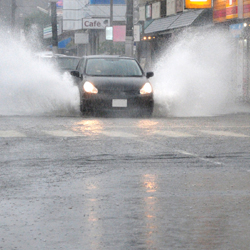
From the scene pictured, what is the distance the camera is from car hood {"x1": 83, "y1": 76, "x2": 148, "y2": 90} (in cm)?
1781

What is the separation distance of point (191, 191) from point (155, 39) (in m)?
31.6

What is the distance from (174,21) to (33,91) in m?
14.4

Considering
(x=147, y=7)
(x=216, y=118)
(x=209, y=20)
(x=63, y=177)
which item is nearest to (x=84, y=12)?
(x=147, y=7)

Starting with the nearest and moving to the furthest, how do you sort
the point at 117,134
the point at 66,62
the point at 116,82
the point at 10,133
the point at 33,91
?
the point at 117,134
the point at 10,133
the point at 116,82
the point at 33,91
the point at 66,62

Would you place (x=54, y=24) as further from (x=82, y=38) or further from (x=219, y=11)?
(x=219, y=11)

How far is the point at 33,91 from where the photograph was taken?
20.9 meters

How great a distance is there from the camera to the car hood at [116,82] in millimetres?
17812

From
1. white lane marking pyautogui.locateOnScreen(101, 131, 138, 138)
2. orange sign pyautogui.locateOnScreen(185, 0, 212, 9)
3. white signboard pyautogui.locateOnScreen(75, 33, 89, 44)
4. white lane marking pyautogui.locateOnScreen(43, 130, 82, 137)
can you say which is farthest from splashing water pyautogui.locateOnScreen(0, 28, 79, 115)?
white signboard pyautogui.locateOnScreen(75, 33, 89, 44)

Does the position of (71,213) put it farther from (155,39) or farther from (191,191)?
(155,39)

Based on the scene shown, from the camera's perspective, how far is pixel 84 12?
200 feet

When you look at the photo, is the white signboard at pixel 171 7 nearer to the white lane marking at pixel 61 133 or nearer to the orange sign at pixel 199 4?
the orange sign at pixel 199 4

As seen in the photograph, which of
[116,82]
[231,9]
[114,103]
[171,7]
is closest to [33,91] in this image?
[116,82]

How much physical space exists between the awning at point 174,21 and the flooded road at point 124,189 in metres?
17.8

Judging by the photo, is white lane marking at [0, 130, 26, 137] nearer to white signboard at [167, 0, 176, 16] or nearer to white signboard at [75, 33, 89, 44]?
white signboard at [167, 0, 176, 16]
